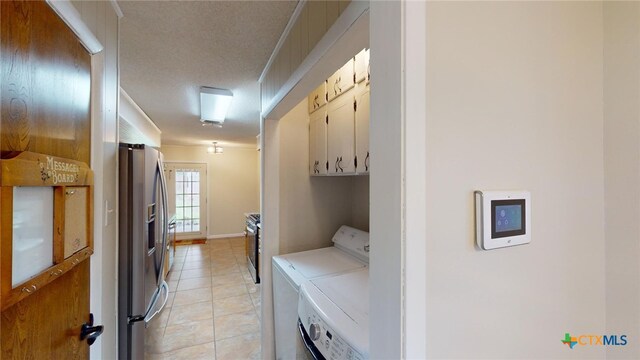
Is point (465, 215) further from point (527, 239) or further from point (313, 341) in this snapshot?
point (313, 341)

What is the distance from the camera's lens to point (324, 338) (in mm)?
1073

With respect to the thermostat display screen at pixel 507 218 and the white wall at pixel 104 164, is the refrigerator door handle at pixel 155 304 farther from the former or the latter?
the thermostat display screen at pixel 507 218

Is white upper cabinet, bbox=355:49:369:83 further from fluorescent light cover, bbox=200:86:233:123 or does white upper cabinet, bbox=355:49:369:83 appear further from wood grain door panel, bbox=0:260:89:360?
wood grain door panel, bbox=0:260:89:360

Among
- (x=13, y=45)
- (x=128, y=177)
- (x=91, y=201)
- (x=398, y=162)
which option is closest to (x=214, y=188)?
(x=128, y=177)

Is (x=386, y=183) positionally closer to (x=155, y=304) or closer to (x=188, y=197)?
(x=155, y=304)

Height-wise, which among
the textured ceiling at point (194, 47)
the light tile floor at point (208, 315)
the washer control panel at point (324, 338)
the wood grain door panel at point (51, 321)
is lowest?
the light tile floor at point (208, 315)

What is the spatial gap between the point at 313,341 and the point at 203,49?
189cm

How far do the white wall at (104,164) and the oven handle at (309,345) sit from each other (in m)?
0.95

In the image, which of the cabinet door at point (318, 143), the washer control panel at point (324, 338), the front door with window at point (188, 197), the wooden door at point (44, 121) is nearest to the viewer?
the wooden door at point (44, 121)

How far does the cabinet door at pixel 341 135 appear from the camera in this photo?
1.67 metres

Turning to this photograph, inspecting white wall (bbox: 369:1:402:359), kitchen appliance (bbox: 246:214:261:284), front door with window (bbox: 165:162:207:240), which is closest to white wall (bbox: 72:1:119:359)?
white wall (bbox: 369:1:402:359)

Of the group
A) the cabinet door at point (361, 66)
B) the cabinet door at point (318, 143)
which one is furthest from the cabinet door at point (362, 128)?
the cabinet door at point (318, 143)

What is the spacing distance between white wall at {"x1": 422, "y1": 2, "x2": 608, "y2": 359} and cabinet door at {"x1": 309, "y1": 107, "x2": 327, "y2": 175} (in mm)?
1441

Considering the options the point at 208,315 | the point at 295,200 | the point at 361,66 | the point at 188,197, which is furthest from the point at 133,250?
the point at 188,197
